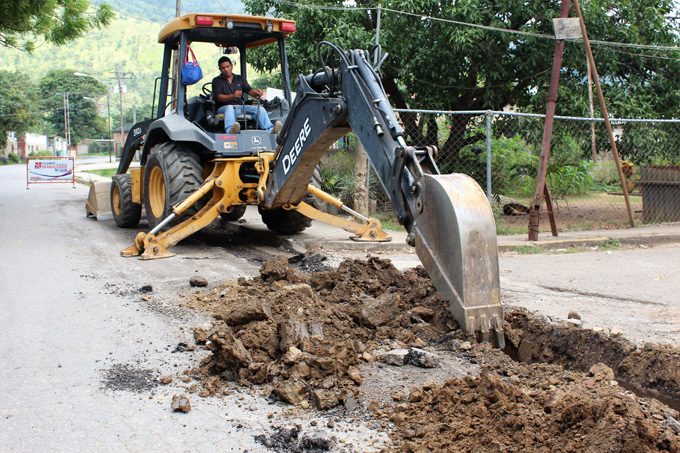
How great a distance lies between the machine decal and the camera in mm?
6149

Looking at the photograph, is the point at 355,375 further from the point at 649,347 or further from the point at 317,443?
the point at 649,347

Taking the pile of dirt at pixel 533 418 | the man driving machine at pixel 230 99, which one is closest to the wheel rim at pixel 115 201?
the man driving machine at pixel 230 99

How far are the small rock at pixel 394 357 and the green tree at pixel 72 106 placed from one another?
10766 cm

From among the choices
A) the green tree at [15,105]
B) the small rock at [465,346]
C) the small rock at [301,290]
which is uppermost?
the green tree at [15,105]

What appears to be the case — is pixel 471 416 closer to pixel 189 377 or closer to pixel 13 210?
pixel 189 377

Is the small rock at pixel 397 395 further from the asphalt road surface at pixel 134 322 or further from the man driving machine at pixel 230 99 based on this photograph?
the man driving machine at pixel 230 99

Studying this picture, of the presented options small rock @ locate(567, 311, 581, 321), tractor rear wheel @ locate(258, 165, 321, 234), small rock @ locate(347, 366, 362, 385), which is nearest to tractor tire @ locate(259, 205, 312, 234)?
tractor rear wheel @ locate(258, 165, 321, 234)

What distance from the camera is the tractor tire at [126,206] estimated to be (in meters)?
10.4

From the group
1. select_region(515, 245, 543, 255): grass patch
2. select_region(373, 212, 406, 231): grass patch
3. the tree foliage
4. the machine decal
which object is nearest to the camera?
the machine decal

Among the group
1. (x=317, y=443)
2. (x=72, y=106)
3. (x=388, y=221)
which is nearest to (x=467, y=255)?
(x=317, y=443)

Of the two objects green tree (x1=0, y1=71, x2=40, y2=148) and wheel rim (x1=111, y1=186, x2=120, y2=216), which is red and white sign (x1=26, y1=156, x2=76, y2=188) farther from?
green tree (x1=0, y1=71, x2=40, y2=148)

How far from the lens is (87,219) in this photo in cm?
1186

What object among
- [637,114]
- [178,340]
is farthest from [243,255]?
[637,114]

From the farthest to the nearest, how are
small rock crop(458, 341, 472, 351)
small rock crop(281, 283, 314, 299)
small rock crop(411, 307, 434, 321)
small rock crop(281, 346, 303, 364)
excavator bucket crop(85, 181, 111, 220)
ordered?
excavator bucket crop(85, 181, 111, 220) < small rock crop(281, 283, 314, 299) < small rock crop(411, 307, 434, 321) < small rock crop(458, 341, 472, 351) < small rock crop(281, 346, 303, 364)
